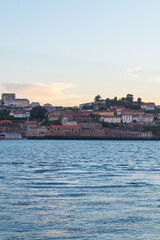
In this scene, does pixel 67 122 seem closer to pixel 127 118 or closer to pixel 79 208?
pixel 127 118

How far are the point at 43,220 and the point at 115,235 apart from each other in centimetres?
221

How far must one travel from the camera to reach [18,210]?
12.7 m

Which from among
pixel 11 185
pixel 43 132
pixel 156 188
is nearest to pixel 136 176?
pixel 156 188

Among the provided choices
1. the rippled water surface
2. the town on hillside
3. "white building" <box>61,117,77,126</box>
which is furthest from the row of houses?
the rippled water surface

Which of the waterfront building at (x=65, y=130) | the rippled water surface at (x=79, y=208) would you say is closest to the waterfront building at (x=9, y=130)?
the waterfront building at (x=65, y=130)

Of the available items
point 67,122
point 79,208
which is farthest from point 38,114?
point 79,208

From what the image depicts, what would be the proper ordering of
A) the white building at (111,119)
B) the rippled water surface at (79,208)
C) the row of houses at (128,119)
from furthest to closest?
the row of houses at (128,119)
the white building at (111,119)
the rippled water surface at (79,208)

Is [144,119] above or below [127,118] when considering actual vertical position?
below

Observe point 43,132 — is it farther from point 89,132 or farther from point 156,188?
point 156,188

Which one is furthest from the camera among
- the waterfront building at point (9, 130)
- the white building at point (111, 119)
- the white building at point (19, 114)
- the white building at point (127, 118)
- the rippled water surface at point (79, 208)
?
the white building at point (127, 118)

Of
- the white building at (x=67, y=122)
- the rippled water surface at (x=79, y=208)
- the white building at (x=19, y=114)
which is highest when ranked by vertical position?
the white building at (x=19, y=114)

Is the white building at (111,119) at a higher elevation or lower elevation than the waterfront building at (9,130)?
higher

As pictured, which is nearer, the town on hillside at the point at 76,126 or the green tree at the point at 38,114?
the town on hillside at the point at 76,126

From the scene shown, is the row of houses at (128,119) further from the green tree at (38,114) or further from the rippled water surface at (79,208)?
the rippled water surface at (79,208)
